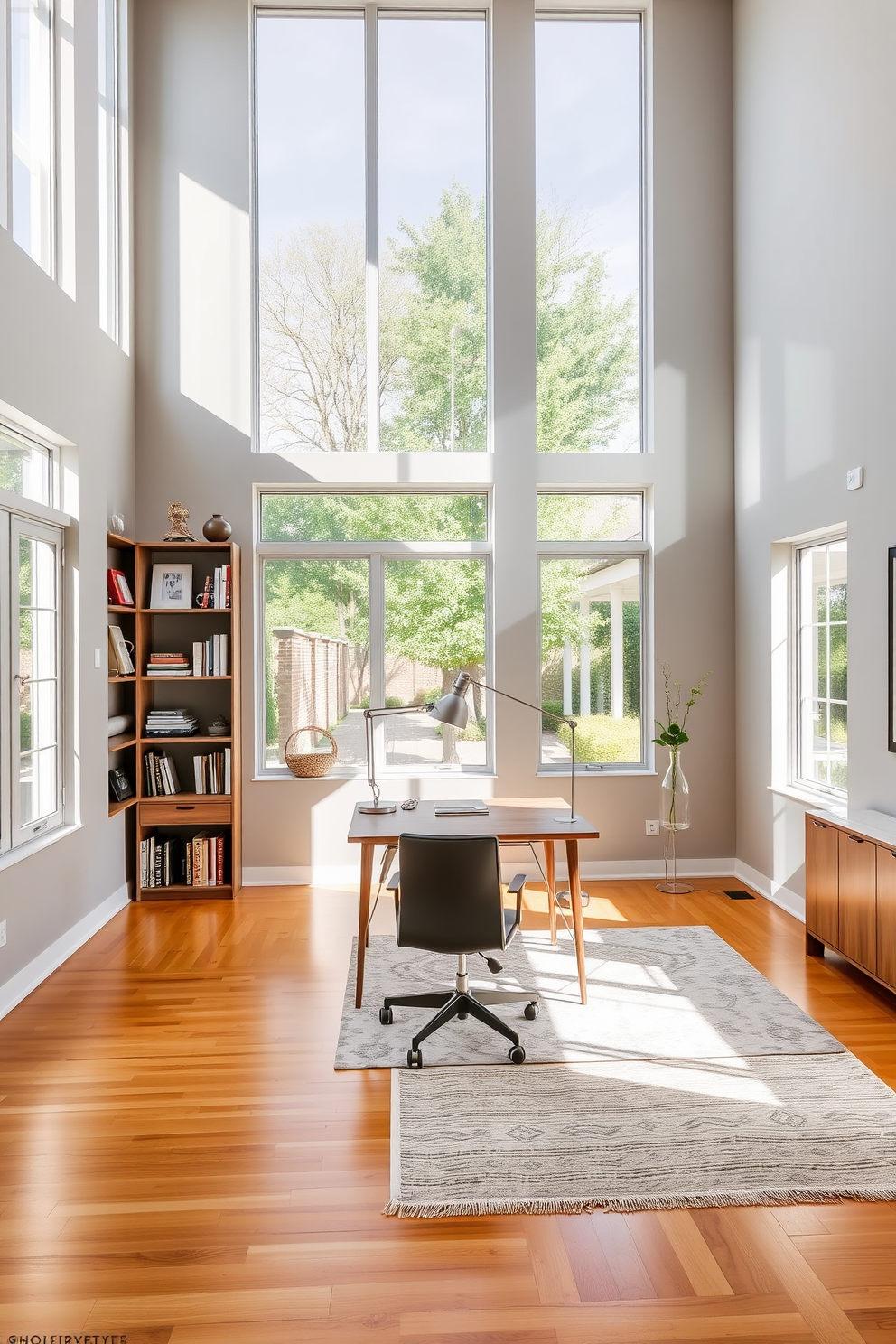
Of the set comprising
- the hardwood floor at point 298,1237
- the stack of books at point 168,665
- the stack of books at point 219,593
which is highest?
the stack of books at point 219,593

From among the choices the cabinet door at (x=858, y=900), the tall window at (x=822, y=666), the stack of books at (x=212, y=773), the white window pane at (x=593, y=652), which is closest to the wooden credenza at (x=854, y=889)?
the cabinet door at (x=858, y=900)

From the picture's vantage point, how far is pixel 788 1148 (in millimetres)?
2562

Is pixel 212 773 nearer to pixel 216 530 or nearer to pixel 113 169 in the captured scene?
pixel 216 530

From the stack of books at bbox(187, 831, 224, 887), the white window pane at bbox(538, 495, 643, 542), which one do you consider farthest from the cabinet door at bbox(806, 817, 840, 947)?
the stack of books at bbox(187, 831, 224, 887)

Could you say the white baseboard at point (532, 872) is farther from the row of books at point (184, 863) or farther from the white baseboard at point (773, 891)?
the row of books at point (184, 863)

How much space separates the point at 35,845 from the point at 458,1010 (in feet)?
7.12

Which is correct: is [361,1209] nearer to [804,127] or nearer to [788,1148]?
[788,1148]

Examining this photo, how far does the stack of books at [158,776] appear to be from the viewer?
5.59 m

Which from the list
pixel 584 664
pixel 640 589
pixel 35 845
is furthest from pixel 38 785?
pixel 640 589

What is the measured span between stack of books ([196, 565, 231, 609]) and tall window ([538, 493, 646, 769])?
2133 mm

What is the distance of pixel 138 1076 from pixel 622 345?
5.28 m

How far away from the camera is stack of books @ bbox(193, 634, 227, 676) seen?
5.60 metres

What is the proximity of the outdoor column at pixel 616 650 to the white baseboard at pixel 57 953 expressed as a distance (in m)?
3.46

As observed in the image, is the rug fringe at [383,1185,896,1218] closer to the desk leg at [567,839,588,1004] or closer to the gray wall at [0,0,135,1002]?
the desk leg at [567,839,588,1004]
